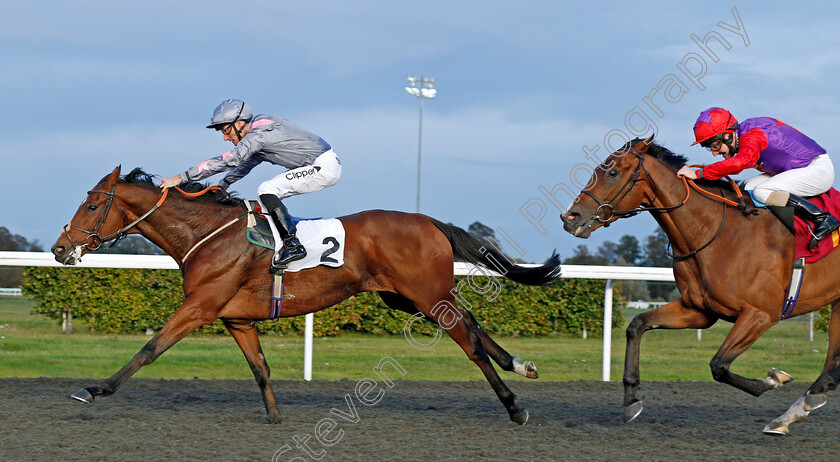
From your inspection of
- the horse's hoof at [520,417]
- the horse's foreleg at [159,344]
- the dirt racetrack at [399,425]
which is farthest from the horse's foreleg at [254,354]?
the horse's hoof at [520,417]

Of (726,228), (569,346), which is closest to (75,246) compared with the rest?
(726,228)

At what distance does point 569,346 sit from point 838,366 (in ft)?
15.3

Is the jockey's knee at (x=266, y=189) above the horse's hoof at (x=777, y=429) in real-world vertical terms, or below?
above

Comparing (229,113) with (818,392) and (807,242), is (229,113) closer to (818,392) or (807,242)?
(807,242)

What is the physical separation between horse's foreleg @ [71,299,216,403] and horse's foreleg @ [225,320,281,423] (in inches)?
12.3

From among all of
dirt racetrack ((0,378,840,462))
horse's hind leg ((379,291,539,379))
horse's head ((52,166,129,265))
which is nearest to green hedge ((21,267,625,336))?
dirt racetrack ((0,378,840,462))

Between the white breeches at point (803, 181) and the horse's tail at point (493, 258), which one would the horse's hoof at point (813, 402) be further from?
the horse's tail at point (493, 258)

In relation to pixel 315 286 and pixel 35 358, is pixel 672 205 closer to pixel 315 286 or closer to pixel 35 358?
pixel 315 286

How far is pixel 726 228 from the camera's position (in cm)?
438

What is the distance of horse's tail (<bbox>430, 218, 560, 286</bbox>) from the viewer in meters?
5.10

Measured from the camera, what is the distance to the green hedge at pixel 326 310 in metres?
8.02

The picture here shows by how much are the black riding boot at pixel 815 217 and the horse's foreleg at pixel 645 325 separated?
72 cm

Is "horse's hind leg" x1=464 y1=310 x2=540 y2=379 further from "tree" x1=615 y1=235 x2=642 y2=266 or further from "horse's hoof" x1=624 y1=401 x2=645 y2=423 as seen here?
A: "tree" x1=615 y1=235 x2=642 y2=266

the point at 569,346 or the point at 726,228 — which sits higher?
the point at 726,228
